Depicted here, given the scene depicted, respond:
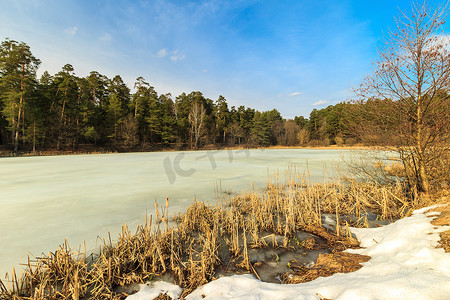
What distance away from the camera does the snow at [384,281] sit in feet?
5.34

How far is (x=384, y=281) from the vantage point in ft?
5.81

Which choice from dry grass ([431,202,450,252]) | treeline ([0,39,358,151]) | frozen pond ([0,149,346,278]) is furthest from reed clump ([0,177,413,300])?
treeline ([0,39,358,151])

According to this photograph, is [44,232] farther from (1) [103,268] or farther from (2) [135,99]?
(2) [135,99]

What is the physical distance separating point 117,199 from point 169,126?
1423 inches

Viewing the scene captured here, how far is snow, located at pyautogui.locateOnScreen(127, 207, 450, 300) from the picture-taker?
163 cm

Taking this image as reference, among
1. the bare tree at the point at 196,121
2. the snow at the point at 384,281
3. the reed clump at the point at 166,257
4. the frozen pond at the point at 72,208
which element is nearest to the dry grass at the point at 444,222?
the snow at the point at 384,281

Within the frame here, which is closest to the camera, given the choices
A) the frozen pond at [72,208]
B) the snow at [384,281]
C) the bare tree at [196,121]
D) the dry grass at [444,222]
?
the snow at [384,281]

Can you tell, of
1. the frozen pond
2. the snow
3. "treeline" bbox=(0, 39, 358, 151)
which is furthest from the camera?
"treeline" bbox=(0, 39, 358, 151)

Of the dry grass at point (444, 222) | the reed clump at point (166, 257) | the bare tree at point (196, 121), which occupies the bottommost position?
the reed clump at point (166, 257)

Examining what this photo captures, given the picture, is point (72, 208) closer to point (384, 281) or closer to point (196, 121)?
point (384, 281)

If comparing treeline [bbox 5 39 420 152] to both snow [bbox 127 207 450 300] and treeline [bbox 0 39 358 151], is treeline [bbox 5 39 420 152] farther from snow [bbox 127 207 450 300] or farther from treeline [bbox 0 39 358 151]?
snow [bbox 127 207 450 300]

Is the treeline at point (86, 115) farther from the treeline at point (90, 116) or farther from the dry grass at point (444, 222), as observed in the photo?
the dry grass at point (444, 222)

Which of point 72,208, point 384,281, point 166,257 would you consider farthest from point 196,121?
point 384,281

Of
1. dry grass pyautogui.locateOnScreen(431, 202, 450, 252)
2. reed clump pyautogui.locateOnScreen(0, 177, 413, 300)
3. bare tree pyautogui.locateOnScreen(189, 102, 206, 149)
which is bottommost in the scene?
reed clump pyautogui.locateOnScreen(0, 177, 413, 300)
